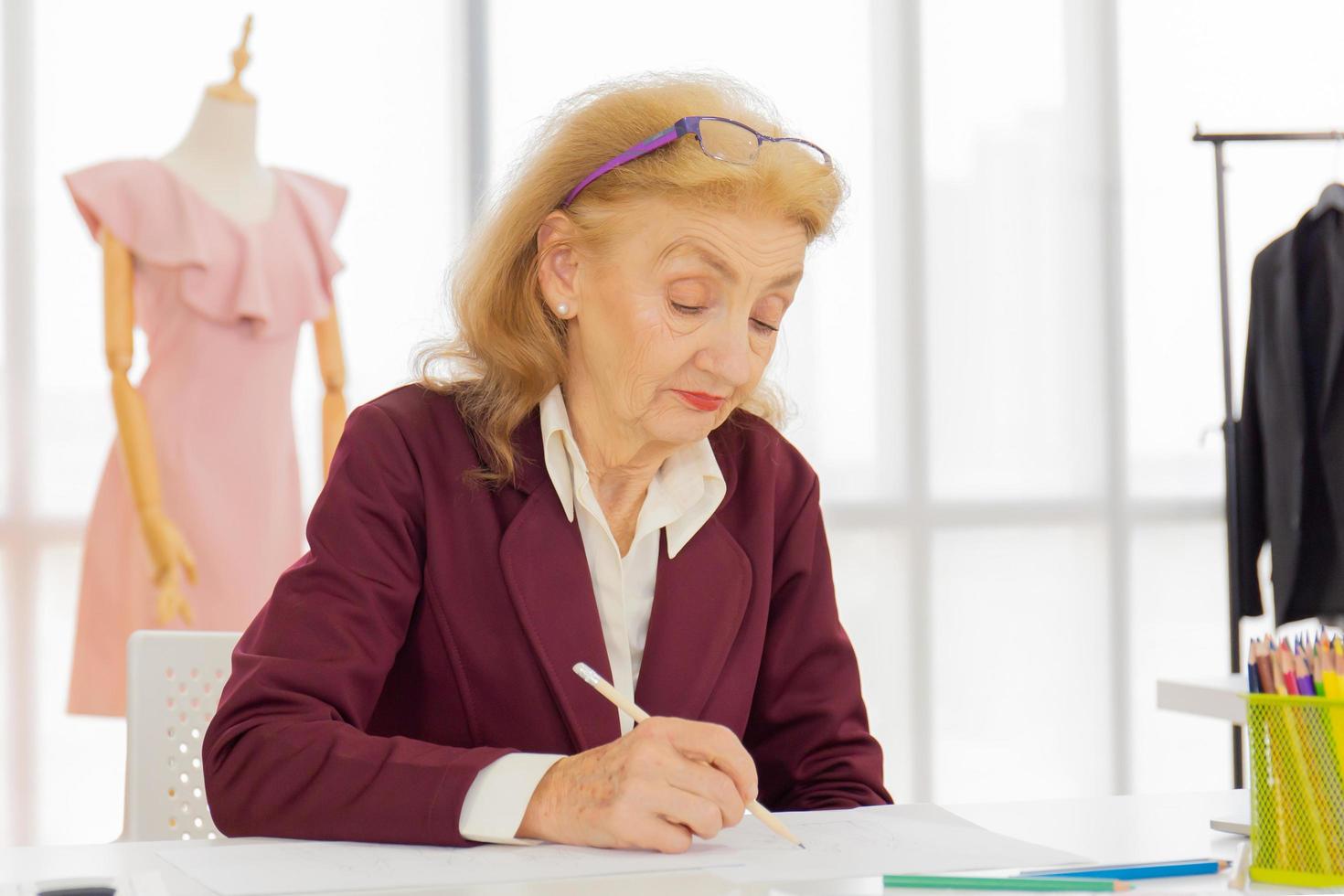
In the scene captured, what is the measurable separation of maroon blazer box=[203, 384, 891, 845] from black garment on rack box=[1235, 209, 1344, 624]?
2059 mm

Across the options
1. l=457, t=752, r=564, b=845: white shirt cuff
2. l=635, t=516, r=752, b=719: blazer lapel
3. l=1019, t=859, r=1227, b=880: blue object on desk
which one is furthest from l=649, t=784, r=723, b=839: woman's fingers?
l=635, t=516, r=752, b=719: blazer lapel

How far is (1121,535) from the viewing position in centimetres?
419

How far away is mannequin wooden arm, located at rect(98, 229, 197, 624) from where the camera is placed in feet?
9.03

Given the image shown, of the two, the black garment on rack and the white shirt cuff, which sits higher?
the black garment on rack

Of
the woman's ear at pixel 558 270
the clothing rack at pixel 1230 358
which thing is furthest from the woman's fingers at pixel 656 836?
the clothing rack at pixel 1230 358

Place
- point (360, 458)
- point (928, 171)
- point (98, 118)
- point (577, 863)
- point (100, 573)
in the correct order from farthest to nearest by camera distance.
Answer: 1. point (928, 171)
2. point (98, 118)
3. point (100, 573)
4. point (360, 458)
5. point (577, 863)

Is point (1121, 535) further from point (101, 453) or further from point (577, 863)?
point (577, 863)

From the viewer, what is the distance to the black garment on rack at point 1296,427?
10.7 feet

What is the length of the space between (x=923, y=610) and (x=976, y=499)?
Answer: 0.35m

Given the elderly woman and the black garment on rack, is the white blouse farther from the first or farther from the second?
the black garment on rack

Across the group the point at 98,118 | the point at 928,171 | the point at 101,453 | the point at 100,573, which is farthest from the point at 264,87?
the point at 928,171

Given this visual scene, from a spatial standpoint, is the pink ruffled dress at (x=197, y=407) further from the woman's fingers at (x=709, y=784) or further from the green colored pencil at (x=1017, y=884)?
the green colored pencil at (x=1017, y=884)

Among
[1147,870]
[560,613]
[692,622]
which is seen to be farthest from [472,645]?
[1147,870]

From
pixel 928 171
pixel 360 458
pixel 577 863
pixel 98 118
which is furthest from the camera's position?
pixel 928 171
